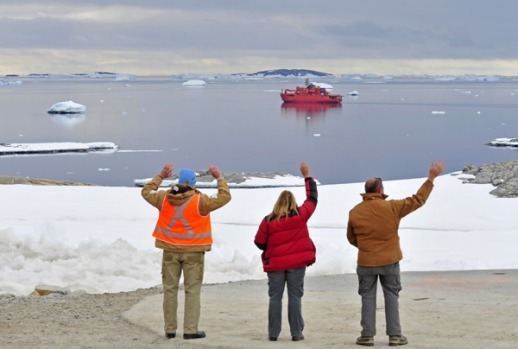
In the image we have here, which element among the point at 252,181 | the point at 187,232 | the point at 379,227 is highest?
the point at 379,227

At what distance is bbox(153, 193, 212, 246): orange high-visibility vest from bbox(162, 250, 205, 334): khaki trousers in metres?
0.13

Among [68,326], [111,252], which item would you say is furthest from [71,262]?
[68,326]

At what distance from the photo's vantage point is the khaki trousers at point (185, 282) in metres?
8.45

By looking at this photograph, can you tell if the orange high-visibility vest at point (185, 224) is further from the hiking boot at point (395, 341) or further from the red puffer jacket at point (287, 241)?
the hiking boot at point (395, 341)

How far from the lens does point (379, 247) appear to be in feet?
26.5

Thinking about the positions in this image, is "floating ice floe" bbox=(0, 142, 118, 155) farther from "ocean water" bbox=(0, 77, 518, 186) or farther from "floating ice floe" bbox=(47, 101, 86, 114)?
"floating ice floe" bbox=(47, 101, 86, 114)

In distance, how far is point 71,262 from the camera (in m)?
13.6

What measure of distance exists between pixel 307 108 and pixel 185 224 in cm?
11411

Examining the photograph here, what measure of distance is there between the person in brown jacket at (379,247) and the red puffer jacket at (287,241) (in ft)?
1.38

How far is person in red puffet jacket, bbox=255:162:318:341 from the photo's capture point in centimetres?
825

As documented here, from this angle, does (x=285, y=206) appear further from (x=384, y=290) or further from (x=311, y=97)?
(x=311, y=97)

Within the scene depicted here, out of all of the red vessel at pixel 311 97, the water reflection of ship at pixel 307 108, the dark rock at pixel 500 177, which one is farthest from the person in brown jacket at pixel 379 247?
the red vessel at pixel 311 97

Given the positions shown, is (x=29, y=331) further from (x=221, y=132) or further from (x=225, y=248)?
(x=221, y=132)

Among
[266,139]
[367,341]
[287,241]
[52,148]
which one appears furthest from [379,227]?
[266,139]
